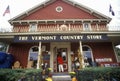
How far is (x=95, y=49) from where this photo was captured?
15.6 m

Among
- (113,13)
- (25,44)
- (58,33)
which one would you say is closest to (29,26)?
(25,44)

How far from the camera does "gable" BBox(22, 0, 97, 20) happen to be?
17969 mm

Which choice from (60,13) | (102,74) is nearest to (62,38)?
(102,74)

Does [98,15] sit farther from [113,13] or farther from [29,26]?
[29,26]

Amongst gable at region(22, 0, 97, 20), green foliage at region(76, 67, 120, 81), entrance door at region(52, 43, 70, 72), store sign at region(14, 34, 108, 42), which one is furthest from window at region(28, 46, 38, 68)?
green foliage at region(76, 67, 120, 81)

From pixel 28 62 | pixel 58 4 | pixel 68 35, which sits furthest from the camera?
pixel 58 4

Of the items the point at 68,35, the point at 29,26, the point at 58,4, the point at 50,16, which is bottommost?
the point at 68,35

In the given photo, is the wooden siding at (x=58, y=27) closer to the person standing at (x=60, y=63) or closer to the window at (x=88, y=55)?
the window at (x=88, y=55)

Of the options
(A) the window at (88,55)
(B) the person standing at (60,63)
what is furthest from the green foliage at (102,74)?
(A) the window at (88,55)

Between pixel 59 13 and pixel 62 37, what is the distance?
612 cm

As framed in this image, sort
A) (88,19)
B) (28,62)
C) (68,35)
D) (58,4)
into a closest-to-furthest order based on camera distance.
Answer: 1. (68,35)
2. (28,62)
3. (88,19)
4. (58,4)

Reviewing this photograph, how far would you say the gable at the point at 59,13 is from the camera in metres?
18.0

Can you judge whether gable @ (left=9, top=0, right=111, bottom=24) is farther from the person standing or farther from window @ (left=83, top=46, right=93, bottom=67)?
the person standing

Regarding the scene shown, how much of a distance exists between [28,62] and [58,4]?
7.90m
